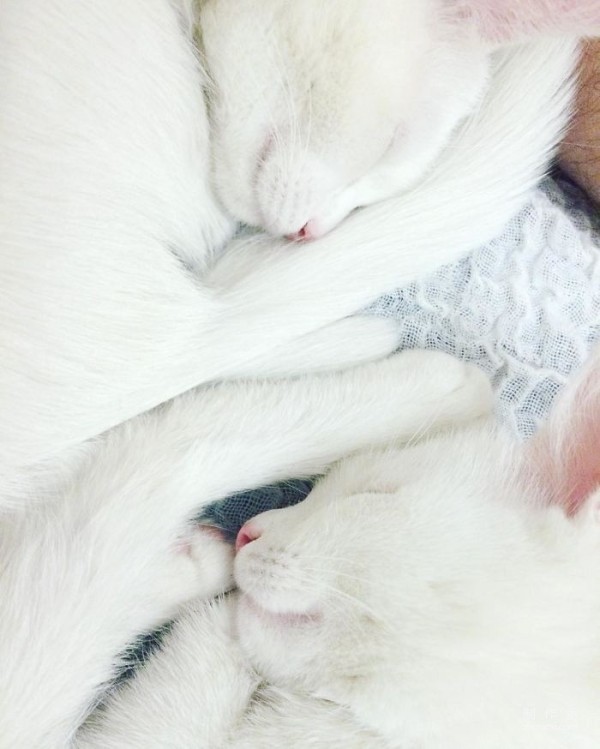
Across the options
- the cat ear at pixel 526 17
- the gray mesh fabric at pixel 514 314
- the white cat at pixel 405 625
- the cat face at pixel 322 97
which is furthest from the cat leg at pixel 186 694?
the cat ear at pixel 526 17

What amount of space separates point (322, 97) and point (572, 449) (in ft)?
1.48

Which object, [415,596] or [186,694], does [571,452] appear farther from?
[186,694]

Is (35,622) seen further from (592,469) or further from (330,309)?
(592,469)

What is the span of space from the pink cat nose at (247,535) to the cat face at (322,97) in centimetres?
32

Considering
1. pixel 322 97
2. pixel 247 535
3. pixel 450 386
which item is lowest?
pixel 247 535

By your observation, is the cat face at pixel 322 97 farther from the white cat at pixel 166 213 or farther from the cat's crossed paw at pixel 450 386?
the cat's crossed paw at pixel 450 386

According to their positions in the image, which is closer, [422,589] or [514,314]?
[422,589]

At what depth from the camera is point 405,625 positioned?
73 cm

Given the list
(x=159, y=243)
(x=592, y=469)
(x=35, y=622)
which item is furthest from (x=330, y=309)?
(x=35, y=622)

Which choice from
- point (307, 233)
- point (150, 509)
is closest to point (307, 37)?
point (307, 233)

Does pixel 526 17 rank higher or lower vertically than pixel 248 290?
higher

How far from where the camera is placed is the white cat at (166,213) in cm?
70

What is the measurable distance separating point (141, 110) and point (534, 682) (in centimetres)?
64

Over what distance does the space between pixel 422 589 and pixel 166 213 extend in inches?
17.1
